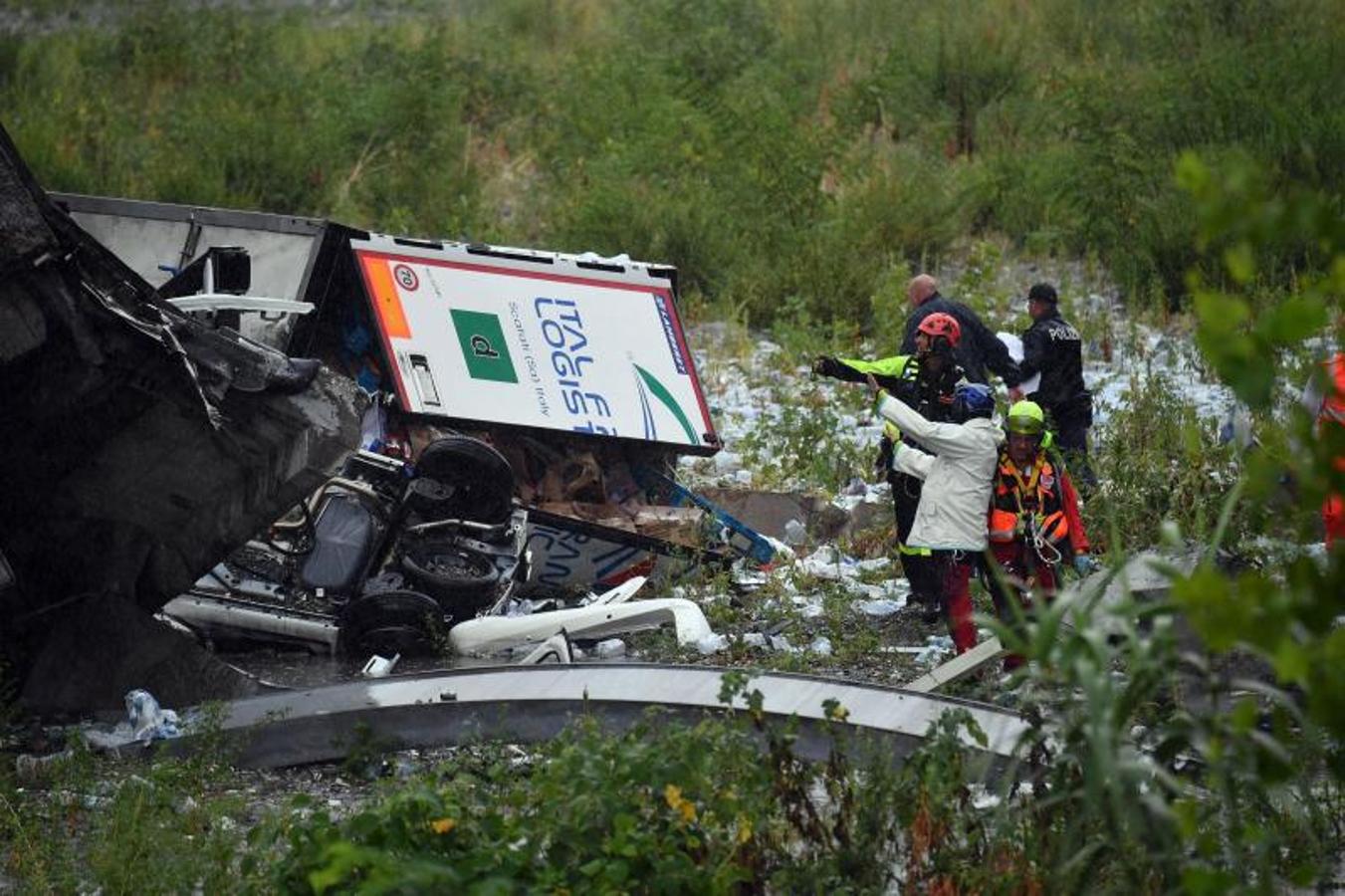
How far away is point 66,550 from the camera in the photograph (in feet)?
27.3

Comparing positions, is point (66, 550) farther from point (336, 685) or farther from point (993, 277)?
point (993, 277)

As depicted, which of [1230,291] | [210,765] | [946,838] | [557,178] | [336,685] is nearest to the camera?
[946,838]

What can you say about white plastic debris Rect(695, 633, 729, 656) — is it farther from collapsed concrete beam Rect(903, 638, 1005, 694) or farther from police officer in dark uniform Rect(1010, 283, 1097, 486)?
police officer in dark uniform Rect(1010, 283, 1097, 486)

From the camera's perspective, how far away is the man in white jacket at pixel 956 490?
29.2ft

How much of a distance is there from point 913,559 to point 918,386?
871 millimetres

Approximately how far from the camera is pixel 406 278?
10.8 meters

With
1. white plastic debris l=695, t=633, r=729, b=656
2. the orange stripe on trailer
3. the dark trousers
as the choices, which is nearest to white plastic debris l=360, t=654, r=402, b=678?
white plastic debris l=695, t=633, r=729, b=656

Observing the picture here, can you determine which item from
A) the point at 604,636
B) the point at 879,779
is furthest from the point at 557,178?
the point at 879,779

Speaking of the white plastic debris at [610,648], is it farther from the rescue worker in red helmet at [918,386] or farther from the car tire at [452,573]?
the rescue worker in red helmet at [918,386]

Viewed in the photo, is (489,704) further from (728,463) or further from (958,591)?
(728,463)

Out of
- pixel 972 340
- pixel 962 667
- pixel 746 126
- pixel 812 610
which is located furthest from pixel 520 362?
pixel 746 126

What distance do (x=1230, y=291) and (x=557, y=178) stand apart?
674 centimetres

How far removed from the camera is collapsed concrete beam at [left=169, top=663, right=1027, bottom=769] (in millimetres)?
7398

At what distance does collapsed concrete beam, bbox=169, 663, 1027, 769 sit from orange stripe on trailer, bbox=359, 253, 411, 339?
116 inches
